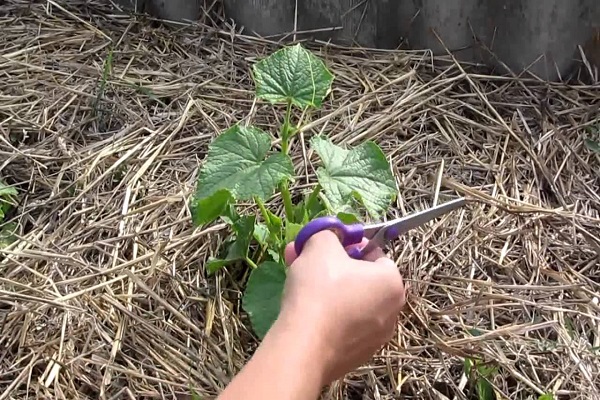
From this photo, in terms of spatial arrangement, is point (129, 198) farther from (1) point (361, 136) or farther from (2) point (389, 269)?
(2) point (389, 269)

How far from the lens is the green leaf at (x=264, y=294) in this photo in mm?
1140

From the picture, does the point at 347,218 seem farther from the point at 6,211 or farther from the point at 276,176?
the point at 6,211

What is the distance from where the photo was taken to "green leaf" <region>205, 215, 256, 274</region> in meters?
1.20

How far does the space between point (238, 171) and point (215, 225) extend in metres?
0.21

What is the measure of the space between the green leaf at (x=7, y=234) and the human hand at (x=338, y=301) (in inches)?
22.4

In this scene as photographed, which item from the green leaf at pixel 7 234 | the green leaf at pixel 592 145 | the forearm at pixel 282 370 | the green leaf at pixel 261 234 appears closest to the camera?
the forearm at pixel 282 370

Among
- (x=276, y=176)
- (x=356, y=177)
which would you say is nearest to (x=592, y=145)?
(x=356, y=177)

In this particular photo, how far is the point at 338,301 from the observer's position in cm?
92

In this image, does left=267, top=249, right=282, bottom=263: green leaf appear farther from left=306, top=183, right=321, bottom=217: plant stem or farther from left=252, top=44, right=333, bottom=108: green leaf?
left=252, top=44, right=333, bottom=108: green leaf

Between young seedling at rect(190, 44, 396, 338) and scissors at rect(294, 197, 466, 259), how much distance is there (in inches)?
1.7

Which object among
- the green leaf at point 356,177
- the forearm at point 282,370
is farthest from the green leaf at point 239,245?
the forearm at point 282,370

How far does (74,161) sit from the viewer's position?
1462 mm

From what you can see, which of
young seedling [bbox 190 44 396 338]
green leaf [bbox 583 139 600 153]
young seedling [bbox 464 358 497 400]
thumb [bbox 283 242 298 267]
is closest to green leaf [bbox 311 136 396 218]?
young seedling [bbox 190 44 396 338]

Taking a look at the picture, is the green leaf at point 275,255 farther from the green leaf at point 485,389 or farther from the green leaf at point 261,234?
the green leaf at point 485,389
